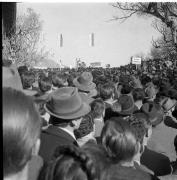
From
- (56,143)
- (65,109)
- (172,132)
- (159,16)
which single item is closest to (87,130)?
(65,109)

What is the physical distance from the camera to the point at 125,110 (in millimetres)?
4391

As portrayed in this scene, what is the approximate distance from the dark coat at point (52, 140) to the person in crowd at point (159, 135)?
4.11ft

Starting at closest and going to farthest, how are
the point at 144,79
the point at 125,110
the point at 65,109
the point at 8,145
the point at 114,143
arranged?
1. the point at 8,145
2. the point at 114,143
3. the point at 65,109
4. the point at 125,110
5. the point at 144,79

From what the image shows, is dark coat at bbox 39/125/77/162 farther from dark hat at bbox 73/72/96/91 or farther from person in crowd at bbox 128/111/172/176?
dark hat at bbox 73/72/96/91

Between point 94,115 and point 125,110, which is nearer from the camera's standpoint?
point 94,115

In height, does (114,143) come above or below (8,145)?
below

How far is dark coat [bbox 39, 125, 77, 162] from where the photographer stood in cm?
257

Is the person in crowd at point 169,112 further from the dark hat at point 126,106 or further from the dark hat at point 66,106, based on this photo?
the dark hat at point 66,106

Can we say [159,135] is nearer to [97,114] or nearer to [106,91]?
[97,114]

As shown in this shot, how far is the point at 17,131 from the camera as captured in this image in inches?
54.9

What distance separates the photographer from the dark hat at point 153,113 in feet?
13.0

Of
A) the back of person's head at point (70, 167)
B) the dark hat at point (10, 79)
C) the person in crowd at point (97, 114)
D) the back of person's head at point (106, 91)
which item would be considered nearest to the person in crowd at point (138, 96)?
the back of person's head at point (106, 91)

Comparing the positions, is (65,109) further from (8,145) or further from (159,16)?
(159,16)

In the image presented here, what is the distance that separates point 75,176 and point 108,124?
89cm
